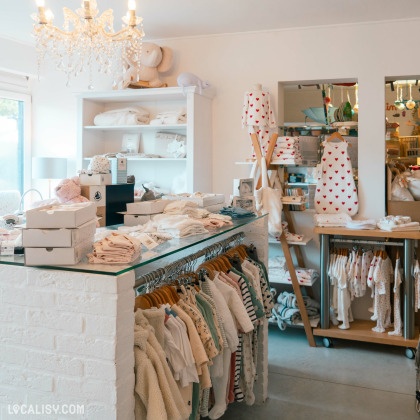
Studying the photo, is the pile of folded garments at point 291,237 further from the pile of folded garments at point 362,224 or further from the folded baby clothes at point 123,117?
the folded baby clothes at point 123,117

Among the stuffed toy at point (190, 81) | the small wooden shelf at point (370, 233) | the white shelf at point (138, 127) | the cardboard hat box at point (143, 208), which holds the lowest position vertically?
the small wooden shelf at point (370, 233)

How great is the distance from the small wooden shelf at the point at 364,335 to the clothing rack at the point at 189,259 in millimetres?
1390

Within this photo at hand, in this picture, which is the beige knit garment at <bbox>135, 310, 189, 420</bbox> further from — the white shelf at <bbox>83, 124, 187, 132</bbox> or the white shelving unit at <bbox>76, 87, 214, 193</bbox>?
Result: the white shelf at <bbox>83, 124, 187, 132</bbox>

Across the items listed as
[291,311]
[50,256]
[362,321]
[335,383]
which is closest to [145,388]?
[50,256]

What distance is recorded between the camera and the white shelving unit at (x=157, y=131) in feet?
13.7

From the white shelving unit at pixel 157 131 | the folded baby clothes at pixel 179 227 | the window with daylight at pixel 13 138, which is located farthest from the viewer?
the window with daylight at pixel 13 138

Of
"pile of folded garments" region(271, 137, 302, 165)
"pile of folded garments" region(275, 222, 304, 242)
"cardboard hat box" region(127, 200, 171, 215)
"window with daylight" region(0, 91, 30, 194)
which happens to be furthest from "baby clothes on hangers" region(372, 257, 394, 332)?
"window with daylight" region(0, 91, 30, 194)

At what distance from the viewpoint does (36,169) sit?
4.62 m

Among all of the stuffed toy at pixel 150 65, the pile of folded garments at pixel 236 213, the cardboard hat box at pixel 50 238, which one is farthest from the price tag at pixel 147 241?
the stuffed toy at pixel 150 65

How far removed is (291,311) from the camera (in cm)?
393

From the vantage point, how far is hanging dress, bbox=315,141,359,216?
13.2ft

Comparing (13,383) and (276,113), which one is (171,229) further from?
(276,113)

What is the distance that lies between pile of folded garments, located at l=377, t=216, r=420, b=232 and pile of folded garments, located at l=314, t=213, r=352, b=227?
0.94 ft

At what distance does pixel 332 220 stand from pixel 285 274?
0.60m
